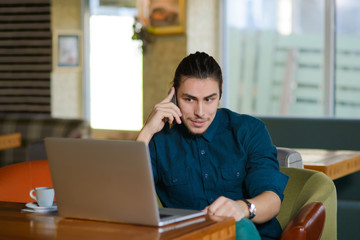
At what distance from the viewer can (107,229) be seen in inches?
64.2

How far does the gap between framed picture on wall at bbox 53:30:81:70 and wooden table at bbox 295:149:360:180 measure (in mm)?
3956

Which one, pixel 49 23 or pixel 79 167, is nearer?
pixel 79 167

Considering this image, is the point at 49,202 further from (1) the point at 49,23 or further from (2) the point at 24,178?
(1) the point at 49,23

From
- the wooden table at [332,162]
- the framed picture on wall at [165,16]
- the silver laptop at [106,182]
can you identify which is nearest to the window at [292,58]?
the framed picture on wall at [165,16]

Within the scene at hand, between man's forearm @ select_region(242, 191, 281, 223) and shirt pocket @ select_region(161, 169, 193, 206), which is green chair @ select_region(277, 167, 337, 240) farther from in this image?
shirt pocket @ select_region(161, 169, 193, 206)

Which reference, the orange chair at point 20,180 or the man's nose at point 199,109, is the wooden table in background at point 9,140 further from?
the man's nose at point 199,109

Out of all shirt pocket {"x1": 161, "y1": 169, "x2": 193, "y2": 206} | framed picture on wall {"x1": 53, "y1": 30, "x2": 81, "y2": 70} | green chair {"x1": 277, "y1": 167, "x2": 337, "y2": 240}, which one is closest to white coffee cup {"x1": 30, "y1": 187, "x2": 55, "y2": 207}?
shirt pocket {"x1": 161, "y1": 169, "x2": 193, "y2": 206}

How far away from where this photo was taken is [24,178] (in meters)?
2.69

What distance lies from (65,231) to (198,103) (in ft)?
2.91

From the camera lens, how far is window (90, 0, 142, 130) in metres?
6.94

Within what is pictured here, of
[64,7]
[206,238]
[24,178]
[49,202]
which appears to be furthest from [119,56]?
[206,238]

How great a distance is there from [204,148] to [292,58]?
3.94 metres

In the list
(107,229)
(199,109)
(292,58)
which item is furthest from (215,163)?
(292,58)

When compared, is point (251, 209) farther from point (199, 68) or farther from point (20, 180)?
point (20, 180)
